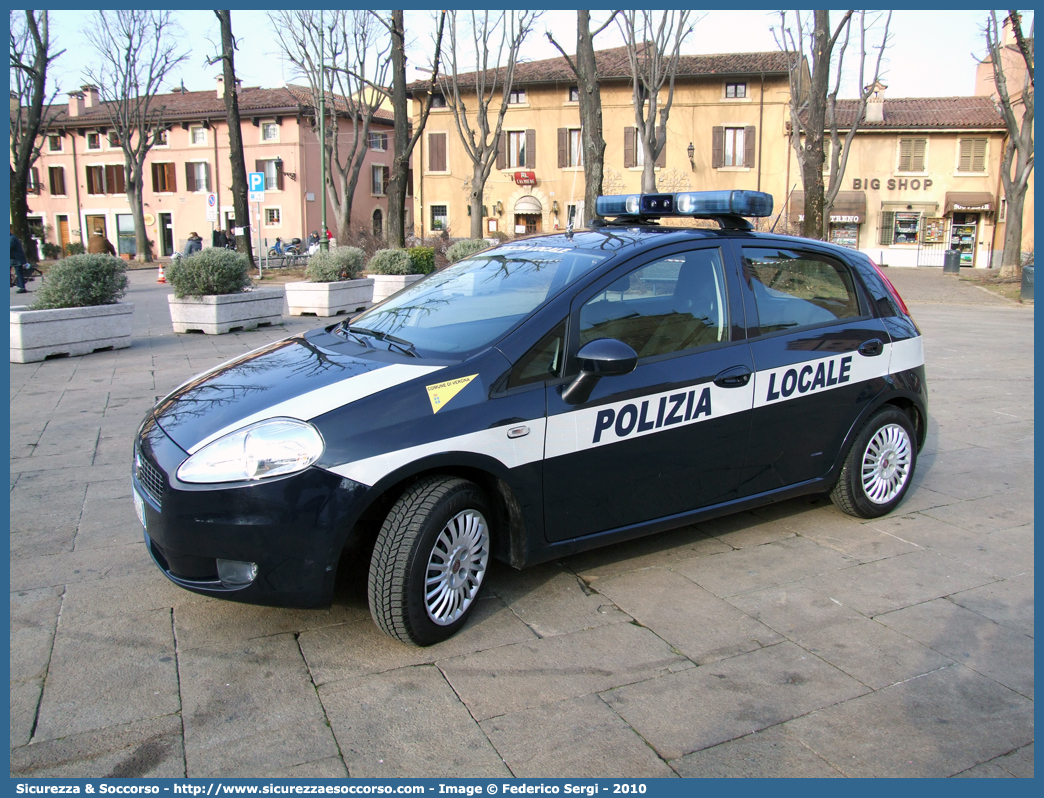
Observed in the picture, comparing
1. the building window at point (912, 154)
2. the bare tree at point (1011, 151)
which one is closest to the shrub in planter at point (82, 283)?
the bare tree at point (1011, 151)

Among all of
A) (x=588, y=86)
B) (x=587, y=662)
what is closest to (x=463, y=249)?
(x=588, y=86)

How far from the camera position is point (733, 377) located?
13.4ft

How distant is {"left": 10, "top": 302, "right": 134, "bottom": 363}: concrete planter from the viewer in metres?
9.83

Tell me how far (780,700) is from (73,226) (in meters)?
58.4

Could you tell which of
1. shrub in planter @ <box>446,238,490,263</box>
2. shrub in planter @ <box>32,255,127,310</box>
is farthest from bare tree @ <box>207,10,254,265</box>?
shrub in planter @ <box>32,255,127,310</box>

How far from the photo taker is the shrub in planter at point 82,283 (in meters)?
10.2

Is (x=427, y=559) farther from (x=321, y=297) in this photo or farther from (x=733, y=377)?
(x=321, y=297)

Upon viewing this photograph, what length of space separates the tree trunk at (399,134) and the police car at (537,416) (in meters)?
16.5

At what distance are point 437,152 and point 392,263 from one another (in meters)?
29.9

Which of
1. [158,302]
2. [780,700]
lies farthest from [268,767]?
[158,302]

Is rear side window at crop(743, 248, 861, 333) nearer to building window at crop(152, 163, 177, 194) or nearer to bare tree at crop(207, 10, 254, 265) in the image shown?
bare tree at crop(207, 10, 254, 265)

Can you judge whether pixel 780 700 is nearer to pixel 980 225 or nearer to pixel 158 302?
pixel 158 302

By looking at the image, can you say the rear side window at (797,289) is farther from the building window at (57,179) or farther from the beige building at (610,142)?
the building window at (57,179)

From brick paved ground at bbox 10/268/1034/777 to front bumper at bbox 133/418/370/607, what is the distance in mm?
322
